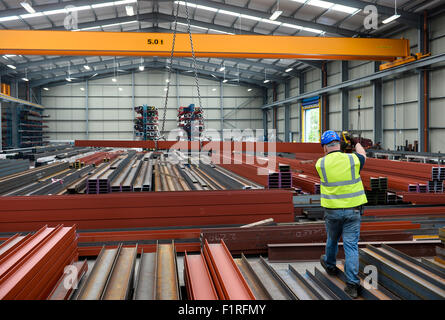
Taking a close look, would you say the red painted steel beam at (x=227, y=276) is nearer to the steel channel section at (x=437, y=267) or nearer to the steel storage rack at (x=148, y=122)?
the steel channel section at (x=437, y=267)

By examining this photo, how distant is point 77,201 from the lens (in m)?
4.96

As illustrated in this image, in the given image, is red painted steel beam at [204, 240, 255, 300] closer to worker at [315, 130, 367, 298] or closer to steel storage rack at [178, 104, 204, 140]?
worker at [315, 130, 367, 298]

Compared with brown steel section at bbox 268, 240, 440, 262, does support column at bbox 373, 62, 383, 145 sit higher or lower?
higher

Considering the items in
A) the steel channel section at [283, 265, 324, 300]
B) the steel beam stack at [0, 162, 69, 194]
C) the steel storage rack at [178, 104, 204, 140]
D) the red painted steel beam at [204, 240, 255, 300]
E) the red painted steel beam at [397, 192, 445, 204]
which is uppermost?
the steel storage rack at [178, 104, 204, 140]

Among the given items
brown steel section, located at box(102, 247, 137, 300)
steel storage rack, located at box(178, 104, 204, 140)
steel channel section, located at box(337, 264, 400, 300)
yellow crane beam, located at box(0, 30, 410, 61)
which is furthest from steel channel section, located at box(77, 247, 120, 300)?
steel storage rack, located at box(178, 104, 204, 140)

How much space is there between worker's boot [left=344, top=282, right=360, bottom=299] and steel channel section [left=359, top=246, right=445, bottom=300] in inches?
14.9

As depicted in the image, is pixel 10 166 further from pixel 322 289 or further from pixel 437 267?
pixel 437 267

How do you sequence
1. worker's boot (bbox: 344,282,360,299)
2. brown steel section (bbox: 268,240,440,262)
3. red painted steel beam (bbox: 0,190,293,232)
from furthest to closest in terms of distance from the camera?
red painted steel beam (bbox: 0,190,293,232)
brown steel section (bbox: 268,240,440,262)
worker's boot (bbox: 344,282,360,299)

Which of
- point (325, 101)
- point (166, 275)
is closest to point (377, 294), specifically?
point (166, 275)

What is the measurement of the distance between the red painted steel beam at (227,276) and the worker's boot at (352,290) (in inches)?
39.6

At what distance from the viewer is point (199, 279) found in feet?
10.5

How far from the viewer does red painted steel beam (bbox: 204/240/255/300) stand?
2664 millimetres

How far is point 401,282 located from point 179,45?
8825 millimetres

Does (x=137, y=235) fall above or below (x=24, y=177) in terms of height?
below
